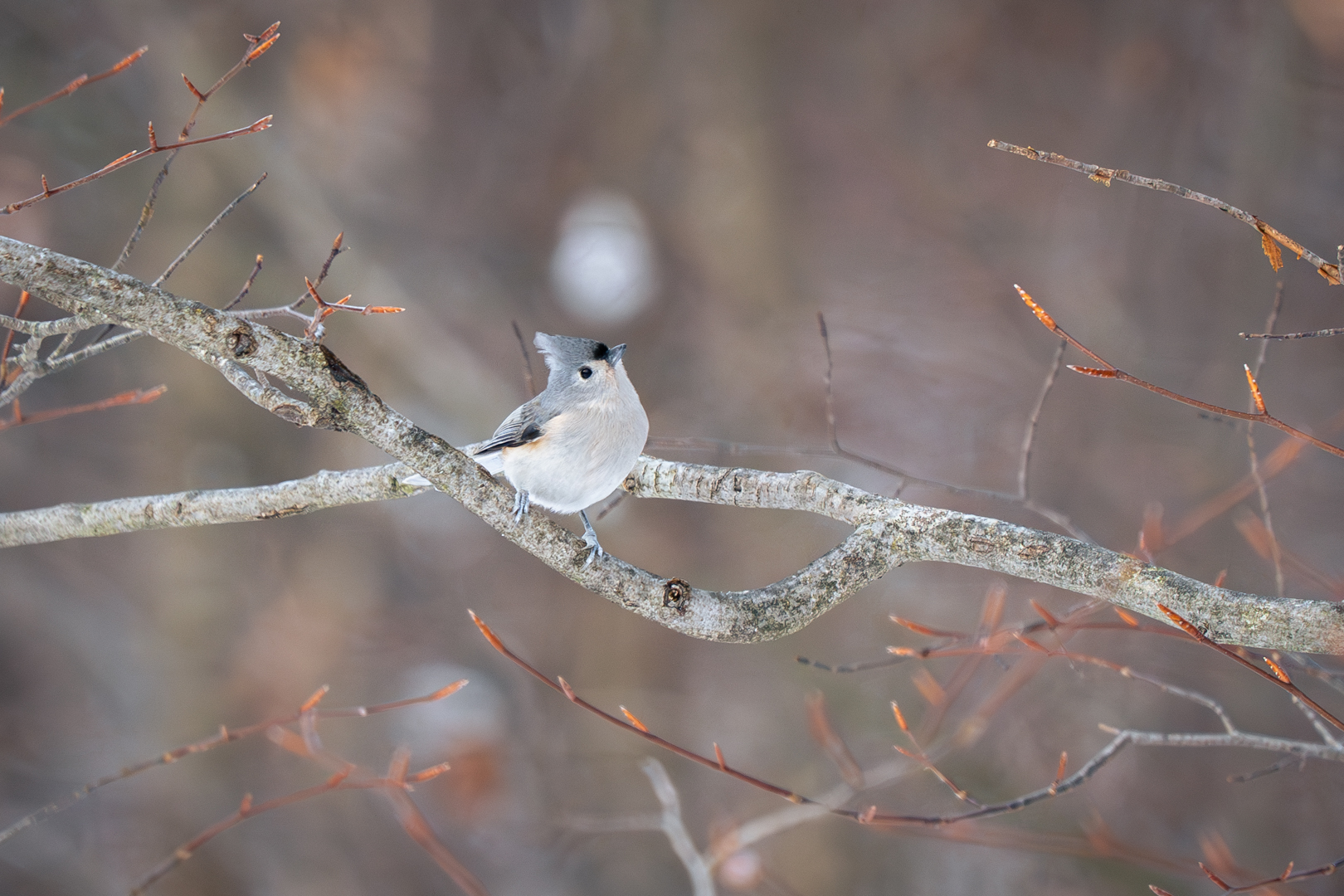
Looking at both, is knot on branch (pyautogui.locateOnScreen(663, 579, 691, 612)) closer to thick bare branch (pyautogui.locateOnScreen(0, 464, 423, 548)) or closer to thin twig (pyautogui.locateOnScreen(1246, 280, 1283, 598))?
thick bare branch (pyautogui.locateOnScreen(0, 464, 423, 548))

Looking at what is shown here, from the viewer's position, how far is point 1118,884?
2.60m

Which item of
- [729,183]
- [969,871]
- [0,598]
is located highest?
[729,183]

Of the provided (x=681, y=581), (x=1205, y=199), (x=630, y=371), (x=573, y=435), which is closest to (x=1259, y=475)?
(x=1205, y=199)

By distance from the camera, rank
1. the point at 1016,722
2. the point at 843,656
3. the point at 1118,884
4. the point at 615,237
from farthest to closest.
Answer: the point at 615,237
the point at 843,656
the point at 1016,722
the point at 1118,884

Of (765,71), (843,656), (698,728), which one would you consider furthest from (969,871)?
(765,71)

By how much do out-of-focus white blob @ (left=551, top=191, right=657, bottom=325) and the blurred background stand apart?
0.02 metres

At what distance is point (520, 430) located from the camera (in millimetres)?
1324

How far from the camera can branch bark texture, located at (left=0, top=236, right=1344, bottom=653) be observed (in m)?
0.83

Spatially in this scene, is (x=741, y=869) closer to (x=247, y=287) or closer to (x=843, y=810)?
(x=843, y=810)

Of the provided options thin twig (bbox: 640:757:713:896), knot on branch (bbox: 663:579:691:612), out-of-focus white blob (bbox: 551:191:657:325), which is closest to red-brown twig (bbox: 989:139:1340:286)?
knot on branch (bbox: 663:579:691:612)

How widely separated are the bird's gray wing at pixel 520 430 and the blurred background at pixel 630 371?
1.77 meters

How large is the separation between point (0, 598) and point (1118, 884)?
14.2 feet

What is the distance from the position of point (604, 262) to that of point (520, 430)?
94.2 inches

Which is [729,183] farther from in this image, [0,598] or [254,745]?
[0,598]
